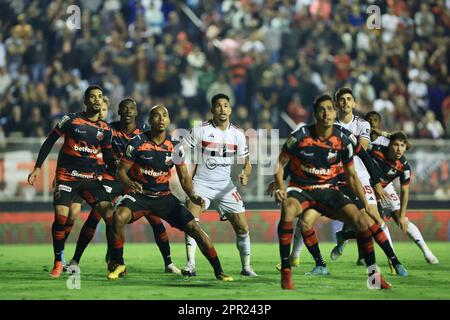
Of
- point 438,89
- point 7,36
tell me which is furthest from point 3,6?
point 438,89

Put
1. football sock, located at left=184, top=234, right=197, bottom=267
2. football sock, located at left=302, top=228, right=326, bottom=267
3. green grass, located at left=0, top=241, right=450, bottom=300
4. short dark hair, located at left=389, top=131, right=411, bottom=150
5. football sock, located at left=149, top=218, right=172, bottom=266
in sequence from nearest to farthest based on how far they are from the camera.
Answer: green grass, located at left=0, top=241, right=450, bottom=300
football sock, located at left=302, top=228, right=326, bottom=267
football sock, located at left=184, top=234, right=197, bottom=267
football sock, located at left=149, top=218, right=172, bottom=266
short dark hair, located at left=389, top=131, right=411, bottom=150

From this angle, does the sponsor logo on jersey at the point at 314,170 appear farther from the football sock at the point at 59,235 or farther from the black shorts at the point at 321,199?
the football sock at the point at 59,235

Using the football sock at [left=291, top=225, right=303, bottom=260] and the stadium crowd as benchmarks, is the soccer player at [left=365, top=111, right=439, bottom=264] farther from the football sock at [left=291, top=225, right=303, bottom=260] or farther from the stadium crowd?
the stadium crowd

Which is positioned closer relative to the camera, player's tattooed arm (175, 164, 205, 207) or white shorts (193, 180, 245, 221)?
player's tattooed arm (175, 164, 205, 207)

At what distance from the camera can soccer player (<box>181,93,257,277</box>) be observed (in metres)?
13.6

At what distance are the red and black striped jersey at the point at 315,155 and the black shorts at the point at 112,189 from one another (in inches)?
118

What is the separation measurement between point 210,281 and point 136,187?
Answer: 4.99 feet

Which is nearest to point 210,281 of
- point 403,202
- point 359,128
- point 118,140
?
point 118,140

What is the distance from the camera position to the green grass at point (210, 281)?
37.3 ft

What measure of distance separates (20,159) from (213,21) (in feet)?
24.6

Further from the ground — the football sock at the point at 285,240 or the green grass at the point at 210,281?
the football sock at the point at 285,240

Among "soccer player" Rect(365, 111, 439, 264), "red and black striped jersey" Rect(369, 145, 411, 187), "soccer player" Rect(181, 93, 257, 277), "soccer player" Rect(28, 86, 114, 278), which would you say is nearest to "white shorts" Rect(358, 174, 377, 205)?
"soccer player" Rect(365, 111, 439, 264)

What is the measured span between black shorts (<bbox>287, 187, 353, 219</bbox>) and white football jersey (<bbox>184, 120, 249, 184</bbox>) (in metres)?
2.10

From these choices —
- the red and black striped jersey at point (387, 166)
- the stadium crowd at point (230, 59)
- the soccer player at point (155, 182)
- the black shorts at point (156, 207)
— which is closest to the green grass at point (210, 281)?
the soccer player at point (155, 182)
